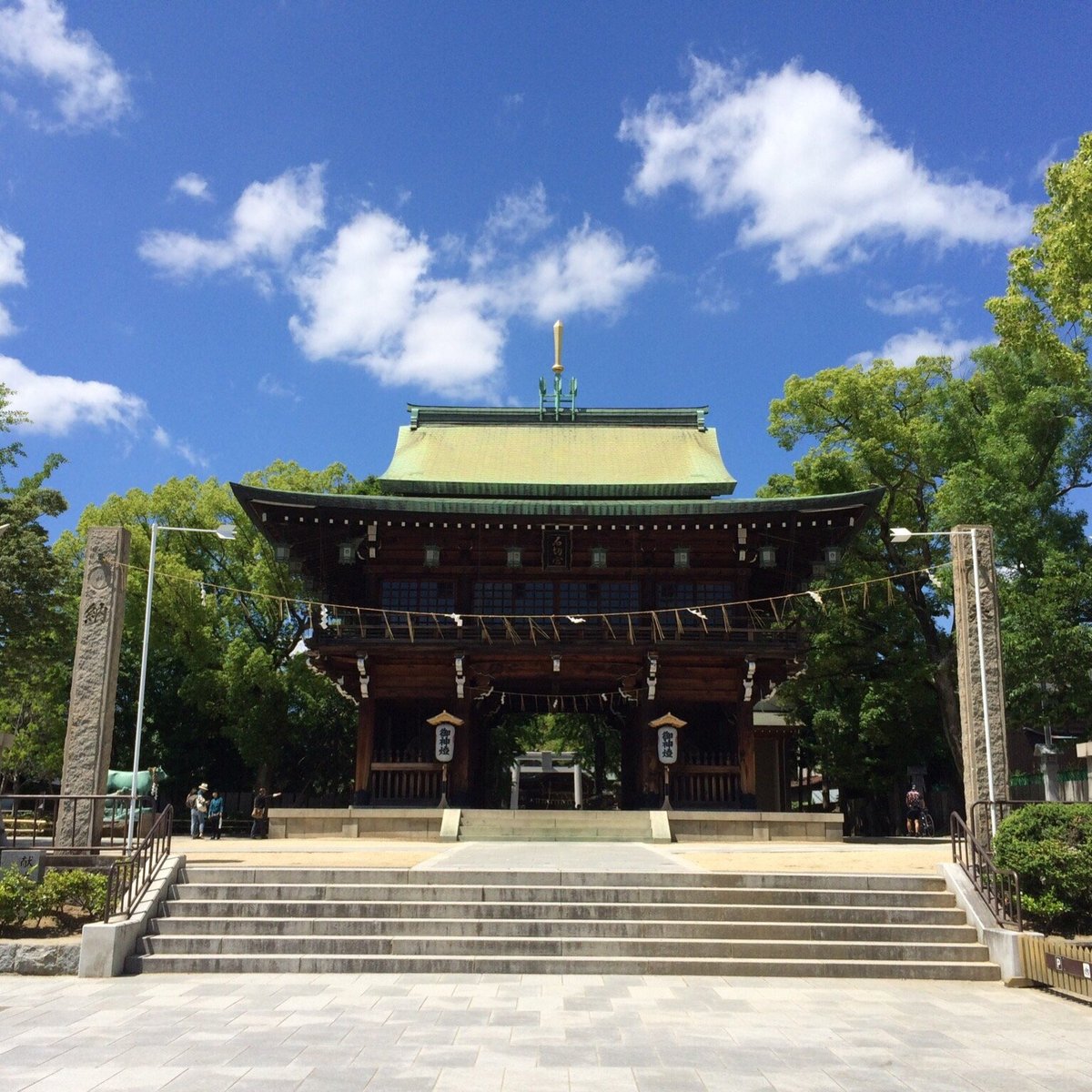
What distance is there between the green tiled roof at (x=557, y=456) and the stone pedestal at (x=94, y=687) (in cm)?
1391

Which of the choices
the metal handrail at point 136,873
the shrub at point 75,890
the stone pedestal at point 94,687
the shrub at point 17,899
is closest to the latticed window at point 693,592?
the stone pedestal at point 94,687

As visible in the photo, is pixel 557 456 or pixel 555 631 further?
pixel 557 456

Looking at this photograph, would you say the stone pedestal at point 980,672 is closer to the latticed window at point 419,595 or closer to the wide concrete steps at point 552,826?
the wide concrete steps at point 552,826

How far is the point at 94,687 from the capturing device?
1468 centimetres

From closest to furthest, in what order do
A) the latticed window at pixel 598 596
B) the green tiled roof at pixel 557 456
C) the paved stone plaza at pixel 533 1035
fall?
the paved stone plaza at pixel 533 1035, the latticed window at pixel 598 596, the green tiled roof at pixel 557 456

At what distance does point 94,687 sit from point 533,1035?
30.9 feet

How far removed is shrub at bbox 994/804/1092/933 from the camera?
11.3 meters

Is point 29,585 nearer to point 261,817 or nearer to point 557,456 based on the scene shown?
point 261,817

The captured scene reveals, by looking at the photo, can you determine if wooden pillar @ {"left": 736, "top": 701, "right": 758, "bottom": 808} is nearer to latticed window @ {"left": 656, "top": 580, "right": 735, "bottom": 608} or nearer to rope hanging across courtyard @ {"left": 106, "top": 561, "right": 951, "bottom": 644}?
rope hanging across courtyard @ {"left": 106, "top": 561, "right": 951, "bottom": 644}

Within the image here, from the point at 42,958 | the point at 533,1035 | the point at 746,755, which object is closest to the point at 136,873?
the point at 42,958

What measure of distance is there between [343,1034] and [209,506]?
32063 millimetres

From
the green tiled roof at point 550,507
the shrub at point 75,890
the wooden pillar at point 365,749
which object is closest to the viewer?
the shrub at point 75,890

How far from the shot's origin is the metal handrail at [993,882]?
474 inches

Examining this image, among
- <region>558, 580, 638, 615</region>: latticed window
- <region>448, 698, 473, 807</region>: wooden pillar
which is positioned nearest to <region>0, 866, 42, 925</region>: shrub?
<region>448, 698, 473, 807</region>: wooden pillar
